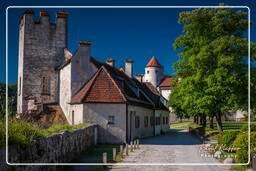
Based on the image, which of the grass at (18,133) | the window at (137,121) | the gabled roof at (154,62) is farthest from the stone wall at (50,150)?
the window at (137,121)

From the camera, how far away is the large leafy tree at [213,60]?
14.3 m

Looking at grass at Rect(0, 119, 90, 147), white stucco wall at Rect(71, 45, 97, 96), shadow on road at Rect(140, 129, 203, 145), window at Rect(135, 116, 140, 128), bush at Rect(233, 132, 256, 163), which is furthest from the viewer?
window at Rect(135, 116, 140, 128)

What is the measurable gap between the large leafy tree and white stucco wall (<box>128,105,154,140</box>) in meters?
4.28

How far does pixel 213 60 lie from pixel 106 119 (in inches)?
364

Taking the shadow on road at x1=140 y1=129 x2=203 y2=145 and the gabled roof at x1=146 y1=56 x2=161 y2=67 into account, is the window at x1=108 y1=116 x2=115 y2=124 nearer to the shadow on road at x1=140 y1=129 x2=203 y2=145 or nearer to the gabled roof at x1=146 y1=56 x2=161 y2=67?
the shadow on road at x1=140 y1=129 x2=203 y2=145

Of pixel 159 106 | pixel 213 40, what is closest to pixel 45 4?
pixel 213 40

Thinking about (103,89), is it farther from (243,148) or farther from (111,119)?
(243,148)

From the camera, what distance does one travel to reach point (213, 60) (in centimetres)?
1858

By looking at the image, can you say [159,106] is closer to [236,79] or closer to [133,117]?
[133,117]

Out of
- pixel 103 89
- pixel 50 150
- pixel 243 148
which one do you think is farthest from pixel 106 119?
pixel 243 148

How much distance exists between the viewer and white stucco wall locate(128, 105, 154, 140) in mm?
24656

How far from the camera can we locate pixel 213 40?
15188mm

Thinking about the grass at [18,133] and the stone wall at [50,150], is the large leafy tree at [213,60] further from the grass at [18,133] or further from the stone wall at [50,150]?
the grass at [18,133]

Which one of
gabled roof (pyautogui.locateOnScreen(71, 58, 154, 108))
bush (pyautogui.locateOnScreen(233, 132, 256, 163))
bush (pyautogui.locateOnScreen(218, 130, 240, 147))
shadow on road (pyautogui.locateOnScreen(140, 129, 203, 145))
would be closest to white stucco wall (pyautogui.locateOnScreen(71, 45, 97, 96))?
gabled roof (pyautogui.locateOnScreen(71, 58, 154, 108))
